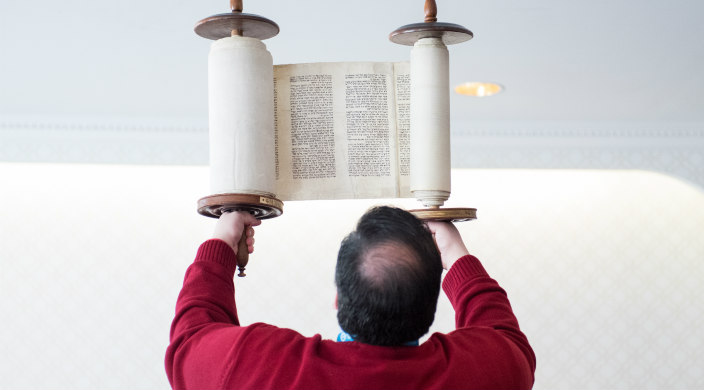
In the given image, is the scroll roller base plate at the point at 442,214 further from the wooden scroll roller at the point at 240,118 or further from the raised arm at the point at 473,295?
the wooden scroll roller at the point at 240,118

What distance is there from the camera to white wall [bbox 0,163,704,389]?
454 centimetres

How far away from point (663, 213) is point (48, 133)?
396 cm

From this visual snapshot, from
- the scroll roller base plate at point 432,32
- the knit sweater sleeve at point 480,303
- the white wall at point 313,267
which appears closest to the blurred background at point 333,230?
the white wall at point 313,267

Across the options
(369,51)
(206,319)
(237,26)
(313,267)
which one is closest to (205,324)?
(206,319)

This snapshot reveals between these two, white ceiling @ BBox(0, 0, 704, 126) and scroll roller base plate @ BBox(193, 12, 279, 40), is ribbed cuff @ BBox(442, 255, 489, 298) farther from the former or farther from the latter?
white ceiling @ BBox(0, 0, 704, 126)

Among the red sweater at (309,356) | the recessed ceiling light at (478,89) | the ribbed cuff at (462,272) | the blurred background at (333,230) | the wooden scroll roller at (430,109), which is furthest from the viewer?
the blurred background at (333,230)

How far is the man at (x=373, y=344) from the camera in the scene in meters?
1.17

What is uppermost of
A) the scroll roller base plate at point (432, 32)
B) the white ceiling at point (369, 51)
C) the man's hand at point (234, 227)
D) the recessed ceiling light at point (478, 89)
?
the white ceiling at point (369, 51)

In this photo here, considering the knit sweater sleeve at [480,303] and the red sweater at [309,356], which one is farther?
the knit sweater sleeve at [480,303]

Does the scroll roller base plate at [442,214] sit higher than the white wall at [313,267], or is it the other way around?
the scroll roller base plate at [442,214]

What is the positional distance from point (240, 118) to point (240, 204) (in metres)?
0.18

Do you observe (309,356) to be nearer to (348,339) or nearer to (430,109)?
(348,339)

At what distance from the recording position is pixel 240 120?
1.53 metres

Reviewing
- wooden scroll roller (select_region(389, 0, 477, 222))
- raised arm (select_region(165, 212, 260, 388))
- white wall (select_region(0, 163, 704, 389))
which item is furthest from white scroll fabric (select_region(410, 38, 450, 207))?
white wall (select_region(0, 163, 704, 389))
